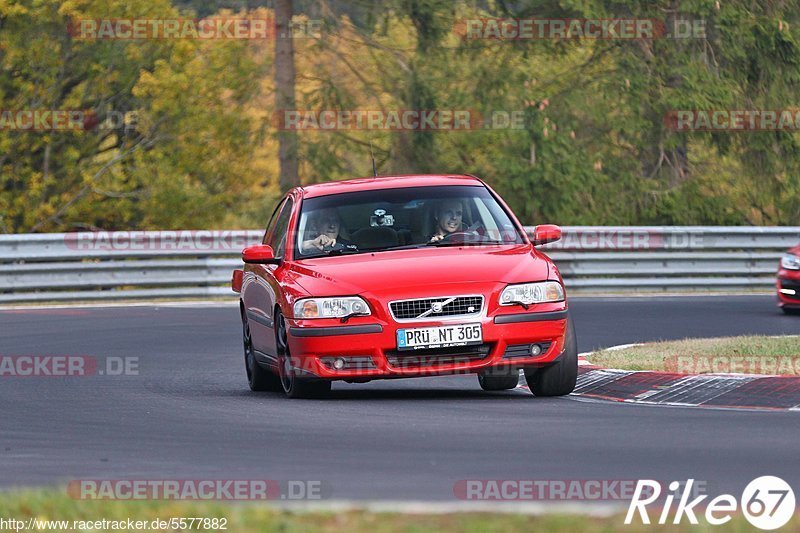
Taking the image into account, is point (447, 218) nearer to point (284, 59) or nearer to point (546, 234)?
point (546, 234)


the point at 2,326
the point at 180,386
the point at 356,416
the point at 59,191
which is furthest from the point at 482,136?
the point at 356,416

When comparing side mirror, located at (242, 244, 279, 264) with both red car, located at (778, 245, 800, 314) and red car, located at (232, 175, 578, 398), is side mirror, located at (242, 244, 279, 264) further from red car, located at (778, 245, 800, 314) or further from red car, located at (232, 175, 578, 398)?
red car, located at (778, 245, 800, 314)

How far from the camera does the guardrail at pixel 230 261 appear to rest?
24500 millimetres

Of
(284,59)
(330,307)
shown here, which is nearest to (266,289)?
(330,307)

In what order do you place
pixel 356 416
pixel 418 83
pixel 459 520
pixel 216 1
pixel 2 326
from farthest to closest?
1. pixel 216 1
2. pixel 418 83
3. pixel 2 326
4. pixel 356 416
5. pixel 459 520

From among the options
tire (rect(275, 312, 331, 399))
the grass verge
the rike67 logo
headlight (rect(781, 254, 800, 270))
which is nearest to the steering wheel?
tire (rect(275, 312, 331, 399))

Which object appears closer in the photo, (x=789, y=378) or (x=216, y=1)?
(x=789, y=378)

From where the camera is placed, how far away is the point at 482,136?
35688 millimetres

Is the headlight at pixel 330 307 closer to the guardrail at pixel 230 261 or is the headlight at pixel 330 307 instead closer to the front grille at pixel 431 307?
the front grille at pixel 431 307

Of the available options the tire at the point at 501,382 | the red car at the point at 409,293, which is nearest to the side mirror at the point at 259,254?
the red car at the point at 409,293

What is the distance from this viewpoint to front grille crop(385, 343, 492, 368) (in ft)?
36.7

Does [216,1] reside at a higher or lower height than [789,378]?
higher

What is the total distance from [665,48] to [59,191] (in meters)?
12.9

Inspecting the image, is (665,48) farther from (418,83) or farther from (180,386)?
(180,386)
